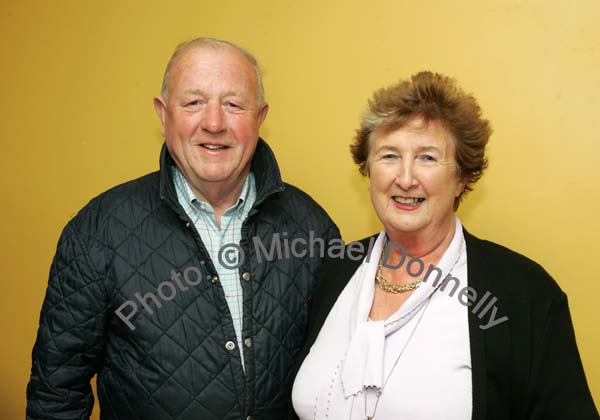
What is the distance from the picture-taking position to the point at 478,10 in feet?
6.00

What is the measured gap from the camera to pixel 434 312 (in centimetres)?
150

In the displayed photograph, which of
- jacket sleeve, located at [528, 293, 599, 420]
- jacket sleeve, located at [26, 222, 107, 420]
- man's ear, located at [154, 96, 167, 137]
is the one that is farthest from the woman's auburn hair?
jacket sleeve, located at [26, 222, 107, 420]

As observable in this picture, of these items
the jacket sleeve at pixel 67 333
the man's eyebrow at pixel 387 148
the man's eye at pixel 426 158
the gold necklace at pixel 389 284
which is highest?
the man's eyebrow at pixel 387 148

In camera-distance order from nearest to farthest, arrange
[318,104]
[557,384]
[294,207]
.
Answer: [557,384]
[294,207]
[318,104]

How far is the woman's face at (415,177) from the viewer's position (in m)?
1.52

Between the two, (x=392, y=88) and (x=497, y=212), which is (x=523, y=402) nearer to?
(x=497, y=212)

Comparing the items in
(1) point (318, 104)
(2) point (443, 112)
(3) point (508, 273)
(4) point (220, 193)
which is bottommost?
(3) point (508, 273)

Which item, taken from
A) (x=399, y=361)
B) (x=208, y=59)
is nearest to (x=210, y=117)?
(x=208, y=59)

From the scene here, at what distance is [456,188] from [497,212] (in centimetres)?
37

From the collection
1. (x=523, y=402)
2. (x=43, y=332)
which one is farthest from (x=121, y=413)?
(x=523, y=402)

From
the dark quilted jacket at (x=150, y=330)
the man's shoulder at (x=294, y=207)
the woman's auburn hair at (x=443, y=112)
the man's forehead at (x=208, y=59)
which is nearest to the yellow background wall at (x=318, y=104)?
the man's shoulder at (x=294, y=207)

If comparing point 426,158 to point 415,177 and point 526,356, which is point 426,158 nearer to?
point 415,177

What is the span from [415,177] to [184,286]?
659mm

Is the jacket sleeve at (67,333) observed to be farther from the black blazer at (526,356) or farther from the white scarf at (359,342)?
the black blazer at (526,356)
